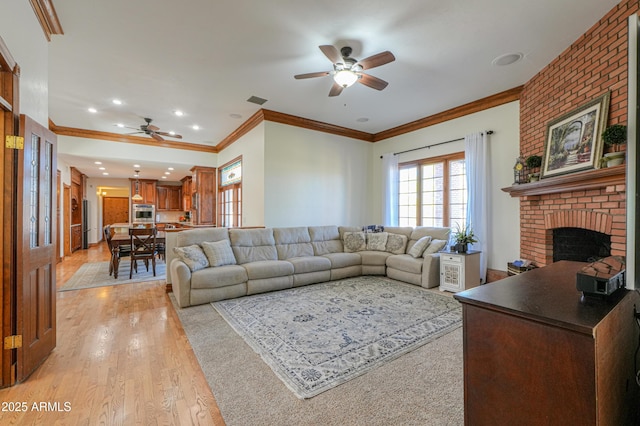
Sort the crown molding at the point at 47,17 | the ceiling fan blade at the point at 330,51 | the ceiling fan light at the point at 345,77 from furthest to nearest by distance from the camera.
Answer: the ceiling fan light at the point at 345,77 < the ceiling fan blade at the point at 330,51 < the crown molding at the point at 47,17

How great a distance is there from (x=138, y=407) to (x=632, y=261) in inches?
111

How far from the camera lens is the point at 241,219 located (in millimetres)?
6562

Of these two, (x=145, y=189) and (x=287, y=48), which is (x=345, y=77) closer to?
(x=287, y=48)

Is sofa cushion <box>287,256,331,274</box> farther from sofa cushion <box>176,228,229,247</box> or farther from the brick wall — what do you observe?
the brick wall

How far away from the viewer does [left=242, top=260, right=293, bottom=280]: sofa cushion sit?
165 inches

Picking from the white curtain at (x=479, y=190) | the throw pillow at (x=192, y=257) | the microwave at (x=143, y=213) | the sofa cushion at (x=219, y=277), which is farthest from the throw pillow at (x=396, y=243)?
the microwave at (x=143, y=213)

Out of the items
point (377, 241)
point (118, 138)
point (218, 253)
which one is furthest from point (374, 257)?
point (118, 138)

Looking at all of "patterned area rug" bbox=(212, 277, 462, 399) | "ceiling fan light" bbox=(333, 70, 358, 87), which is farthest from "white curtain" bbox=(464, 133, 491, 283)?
"ceiling fan light" bbox=(333, 70, 358, 87)

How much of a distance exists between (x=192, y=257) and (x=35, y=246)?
5.74ft

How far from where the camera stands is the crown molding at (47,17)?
245 cm

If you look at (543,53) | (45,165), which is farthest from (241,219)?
(543,53)

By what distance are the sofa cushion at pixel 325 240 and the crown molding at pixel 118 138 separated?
445cm

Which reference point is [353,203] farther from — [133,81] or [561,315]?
[561,315]

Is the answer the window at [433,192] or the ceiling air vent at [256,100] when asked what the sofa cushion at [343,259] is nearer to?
the window at [433,192]
